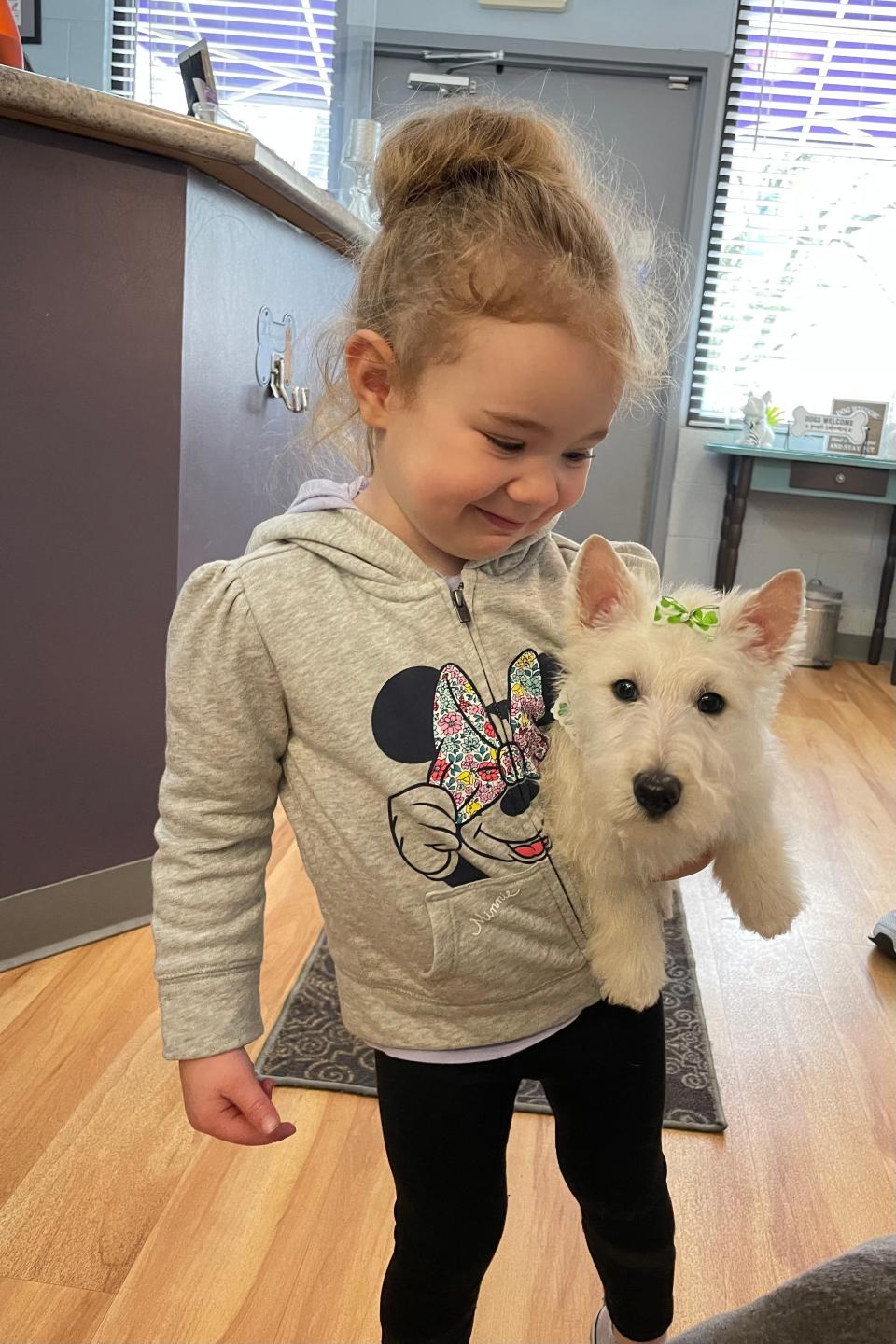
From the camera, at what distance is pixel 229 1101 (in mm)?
828

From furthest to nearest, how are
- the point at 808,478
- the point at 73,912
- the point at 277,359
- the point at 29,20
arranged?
the point at 808,478 < the point at 29,20 < the point at 277,359 < the point at 73,912

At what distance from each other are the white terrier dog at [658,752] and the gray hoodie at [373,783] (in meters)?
0.04

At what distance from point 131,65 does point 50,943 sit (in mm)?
4216

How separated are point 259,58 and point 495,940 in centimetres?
469

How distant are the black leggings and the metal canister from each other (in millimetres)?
3689

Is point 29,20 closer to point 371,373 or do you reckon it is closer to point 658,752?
point 371,373

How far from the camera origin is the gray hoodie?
0.80 metres

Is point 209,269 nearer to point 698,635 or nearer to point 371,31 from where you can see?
point 698,635

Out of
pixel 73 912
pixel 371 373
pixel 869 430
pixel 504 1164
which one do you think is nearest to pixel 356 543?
pixel 371 373

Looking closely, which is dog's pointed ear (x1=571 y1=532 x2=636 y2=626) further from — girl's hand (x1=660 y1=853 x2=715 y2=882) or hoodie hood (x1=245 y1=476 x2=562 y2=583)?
girl's hand (x1=660 y1=853 x2=715 y2=882)

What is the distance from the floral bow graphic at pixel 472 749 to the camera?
2.61 ft

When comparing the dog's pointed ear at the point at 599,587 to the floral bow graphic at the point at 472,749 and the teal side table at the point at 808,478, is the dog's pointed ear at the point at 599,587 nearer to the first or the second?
the floral bow graphic at the point at 472,749

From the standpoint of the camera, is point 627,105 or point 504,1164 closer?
point 504,1164

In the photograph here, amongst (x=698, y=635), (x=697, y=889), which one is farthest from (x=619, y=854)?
(x=697, y=889)
